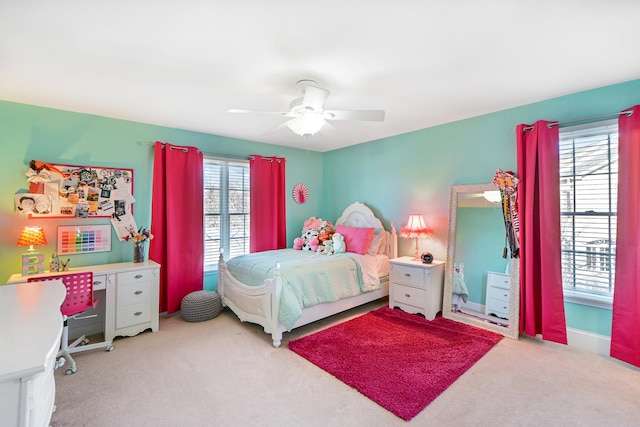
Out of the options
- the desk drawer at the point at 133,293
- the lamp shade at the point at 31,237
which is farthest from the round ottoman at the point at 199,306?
the lamp shade at the point at 31,237

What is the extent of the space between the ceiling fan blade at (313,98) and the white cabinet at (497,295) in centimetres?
261

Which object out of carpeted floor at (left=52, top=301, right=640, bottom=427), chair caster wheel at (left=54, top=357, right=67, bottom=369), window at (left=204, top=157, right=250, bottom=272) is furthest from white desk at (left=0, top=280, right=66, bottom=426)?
window at (left=204, top=157, right=250, bottom=272)

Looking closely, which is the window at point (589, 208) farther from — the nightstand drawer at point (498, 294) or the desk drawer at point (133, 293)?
the desk drawer at point (133, 293)

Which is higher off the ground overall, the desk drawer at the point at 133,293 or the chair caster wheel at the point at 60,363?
the desk drawer at the point at 133,293

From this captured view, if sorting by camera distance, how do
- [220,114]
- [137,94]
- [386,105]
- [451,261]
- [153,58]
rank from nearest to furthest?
[153,58], [137,94], [386,105], [220,114], [451,261]

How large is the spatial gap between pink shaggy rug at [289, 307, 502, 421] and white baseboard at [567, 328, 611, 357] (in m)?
→ 0.62

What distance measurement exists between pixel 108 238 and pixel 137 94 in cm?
171

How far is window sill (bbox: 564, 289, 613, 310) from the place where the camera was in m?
2.60

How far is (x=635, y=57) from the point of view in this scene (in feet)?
6.88

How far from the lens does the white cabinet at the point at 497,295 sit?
3084 mm

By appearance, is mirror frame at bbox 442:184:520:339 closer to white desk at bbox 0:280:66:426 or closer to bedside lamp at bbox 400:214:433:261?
bedside lamp at bbox 400:214:433:261

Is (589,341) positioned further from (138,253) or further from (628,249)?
(138,253)

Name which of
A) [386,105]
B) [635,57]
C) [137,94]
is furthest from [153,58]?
[635,57]

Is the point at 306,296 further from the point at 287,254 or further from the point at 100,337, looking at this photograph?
the point at 100,337
